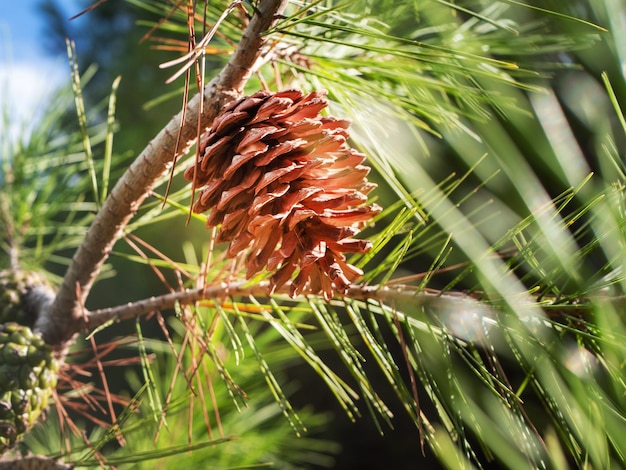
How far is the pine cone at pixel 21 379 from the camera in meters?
0.23

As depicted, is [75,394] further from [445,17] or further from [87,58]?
[87,58]

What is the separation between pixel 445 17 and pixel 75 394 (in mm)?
288

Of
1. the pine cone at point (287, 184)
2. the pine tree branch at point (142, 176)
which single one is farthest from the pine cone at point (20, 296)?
the pine cone at point (287, 184)

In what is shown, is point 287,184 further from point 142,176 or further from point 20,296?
point 20,296

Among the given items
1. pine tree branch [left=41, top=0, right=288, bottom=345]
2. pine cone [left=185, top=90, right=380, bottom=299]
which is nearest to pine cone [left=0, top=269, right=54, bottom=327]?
pine tree branch [left=41, top=0, right=288, bottom=345]

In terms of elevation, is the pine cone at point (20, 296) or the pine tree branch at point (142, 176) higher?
the pine tree branch at point (142, 176)

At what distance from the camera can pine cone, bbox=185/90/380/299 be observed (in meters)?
0.18

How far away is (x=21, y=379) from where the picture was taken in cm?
23

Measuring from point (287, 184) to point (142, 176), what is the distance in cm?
6

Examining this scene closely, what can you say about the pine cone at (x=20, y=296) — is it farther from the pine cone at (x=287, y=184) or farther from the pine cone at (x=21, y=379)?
the pine cone at (x=287, y=184)

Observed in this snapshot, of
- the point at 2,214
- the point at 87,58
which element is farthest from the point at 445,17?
the point at 87,58

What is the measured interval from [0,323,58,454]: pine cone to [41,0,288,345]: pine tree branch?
18mm

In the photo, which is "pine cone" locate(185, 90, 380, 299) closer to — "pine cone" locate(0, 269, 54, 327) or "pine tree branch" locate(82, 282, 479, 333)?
"pine tree branch" locate(82, 282, 479, 333)

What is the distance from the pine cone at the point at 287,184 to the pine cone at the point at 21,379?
109 millimetres
